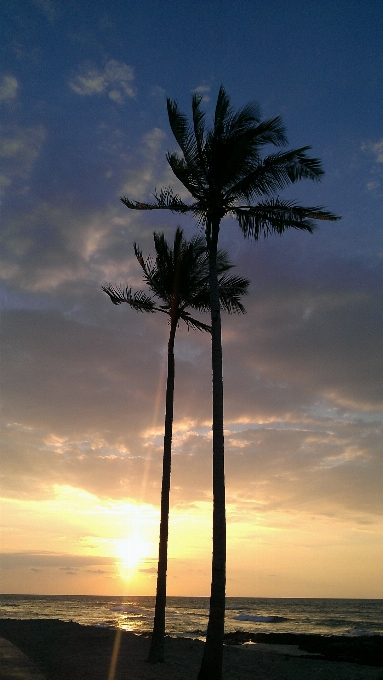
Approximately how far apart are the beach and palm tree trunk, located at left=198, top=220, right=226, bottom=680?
8.48ft

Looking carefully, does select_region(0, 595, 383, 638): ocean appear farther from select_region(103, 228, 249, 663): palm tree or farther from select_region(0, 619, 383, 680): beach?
select_region(103, 228, 249, 663): palm tree

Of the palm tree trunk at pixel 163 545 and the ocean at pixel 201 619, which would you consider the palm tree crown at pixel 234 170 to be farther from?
the ocean at pixel 201 619

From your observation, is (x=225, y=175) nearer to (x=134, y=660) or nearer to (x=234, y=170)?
(x=234, y=170)

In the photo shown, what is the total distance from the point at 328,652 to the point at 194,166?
81.4ft

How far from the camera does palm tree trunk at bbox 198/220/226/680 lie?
37.6 feet

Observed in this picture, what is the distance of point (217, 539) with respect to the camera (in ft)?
40.0

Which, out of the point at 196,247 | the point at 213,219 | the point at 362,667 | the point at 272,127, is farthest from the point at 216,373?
the point at 362,667

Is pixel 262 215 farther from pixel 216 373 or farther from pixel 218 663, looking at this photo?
pixel 218 663

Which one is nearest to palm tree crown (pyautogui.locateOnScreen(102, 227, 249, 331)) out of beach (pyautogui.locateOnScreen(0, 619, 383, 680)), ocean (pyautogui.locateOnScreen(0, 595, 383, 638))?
beach (pyautogui.locateOnScreen(0, 619, 383, 680))

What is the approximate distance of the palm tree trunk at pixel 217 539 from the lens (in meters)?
11.5

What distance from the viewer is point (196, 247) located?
58.7 ft

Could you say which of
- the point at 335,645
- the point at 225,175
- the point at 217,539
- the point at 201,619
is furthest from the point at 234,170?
the point at 201,619

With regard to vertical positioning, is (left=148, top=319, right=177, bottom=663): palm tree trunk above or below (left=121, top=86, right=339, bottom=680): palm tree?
below

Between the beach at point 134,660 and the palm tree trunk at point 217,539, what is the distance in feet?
8.48
